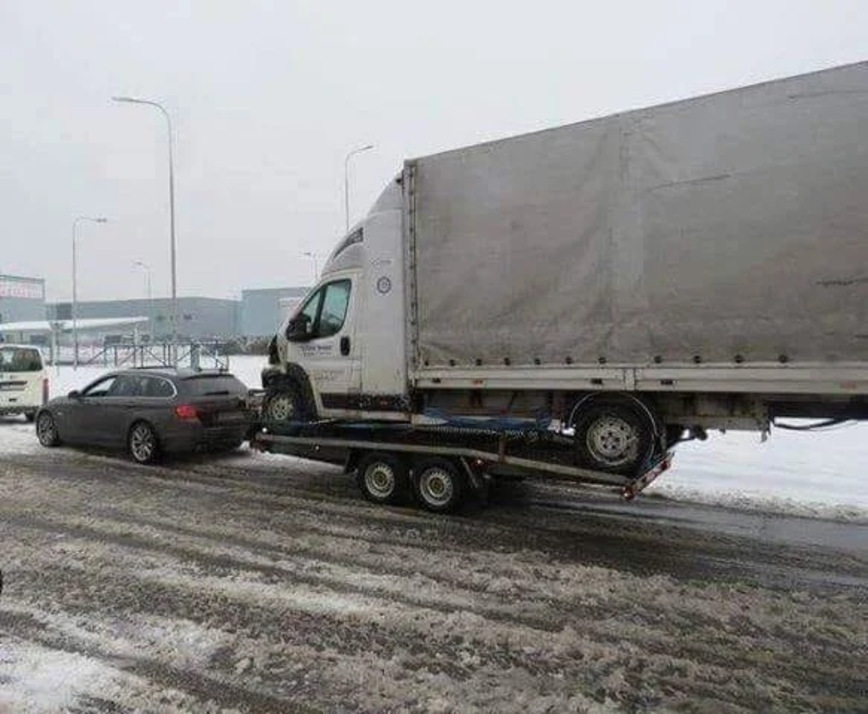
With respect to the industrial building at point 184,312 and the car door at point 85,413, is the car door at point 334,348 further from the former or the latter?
the industrial building at point 184,312

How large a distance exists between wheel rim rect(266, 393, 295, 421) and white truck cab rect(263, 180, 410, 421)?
2.3 inches

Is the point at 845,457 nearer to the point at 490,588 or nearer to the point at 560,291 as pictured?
the point at 560,291

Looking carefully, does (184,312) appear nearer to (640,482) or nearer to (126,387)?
(126,387)

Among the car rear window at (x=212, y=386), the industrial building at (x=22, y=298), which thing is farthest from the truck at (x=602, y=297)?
the industrial building at (x=22, y=298)

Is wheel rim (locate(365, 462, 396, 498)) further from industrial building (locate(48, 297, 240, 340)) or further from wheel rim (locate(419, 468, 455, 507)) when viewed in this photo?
industrial building (locate(48, 297, 240, 340))

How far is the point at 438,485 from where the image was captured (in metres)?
7.68

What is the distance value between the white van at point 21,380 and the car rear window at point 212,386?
6.59m

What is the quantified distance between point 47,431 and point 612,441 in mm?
10046

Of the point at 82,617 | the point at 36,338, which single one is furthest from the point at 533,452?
the point at 36,338

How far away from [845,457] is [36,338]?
102 m

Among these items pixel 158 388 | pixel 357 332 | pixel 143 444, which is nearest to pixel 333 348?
pixel 357 332

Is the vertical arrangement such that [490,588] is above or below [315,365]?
below

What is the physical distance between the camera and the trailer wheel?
7.53 m

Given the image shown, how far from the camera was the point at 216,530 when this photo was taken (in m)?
7.06
